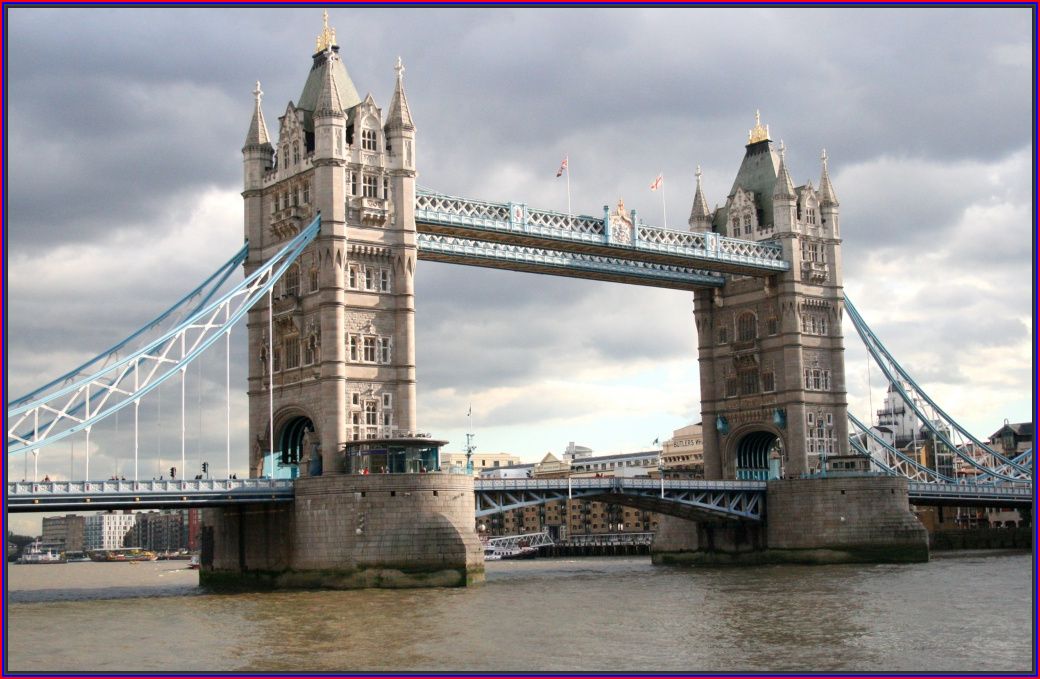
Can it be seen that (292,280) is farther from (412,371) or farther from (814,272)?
(814,272)

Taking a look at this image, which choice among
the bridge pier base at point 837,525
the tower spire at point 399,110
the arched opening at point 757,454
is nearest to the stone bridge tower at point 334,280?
the tower spire at point 399,110

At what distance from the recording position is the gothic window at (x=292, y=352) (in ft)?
246

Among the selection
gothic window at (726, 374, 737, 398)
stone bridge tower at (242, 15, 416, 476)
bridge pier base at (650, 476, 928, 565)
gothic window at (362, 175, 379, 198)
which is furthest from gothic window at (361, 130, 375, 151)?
gothic window at (726, 374, 737, 398)

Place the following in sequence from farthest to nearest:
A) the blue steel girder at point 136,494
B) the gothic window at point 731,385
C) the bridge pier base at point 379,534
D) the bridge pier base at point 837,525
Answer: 1. the gothic window at point 731,385
2. the bridge pier base at point 837,525
3. the bridge pier base at point 379,534
4. the blue steel girder at point 136,494

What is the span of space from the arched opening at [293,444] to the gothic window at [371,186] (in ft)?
38.6

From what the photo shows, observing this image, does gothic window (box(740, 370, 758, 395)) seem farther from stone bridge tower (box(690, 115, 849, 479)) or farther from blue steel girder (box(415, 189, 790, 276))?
blue steel girder (box(415, 189, 790, 276))

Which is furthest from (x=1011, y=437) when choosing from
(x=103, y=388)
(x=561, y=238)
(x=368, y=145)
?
(x=103, y=388)

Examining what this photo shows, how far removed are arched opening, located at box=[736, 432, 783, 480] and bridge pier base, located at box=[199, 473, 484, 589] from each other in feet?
101

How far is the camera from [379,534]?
65.7 metres

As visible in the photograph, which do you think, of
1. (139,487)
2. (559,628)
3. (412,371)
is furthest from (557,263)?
(559,628)

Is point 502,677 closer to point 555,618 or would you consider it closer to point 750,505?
point 555,618

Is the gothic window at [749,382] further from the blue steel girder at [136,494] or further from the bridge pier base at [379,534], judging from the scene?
the blue steel girder at [136,494]

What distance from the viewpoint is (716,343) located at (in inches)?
3812

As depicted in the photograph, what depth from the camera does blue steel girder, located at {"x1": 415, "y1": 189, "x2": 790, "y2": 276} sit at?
7675 centimetres
